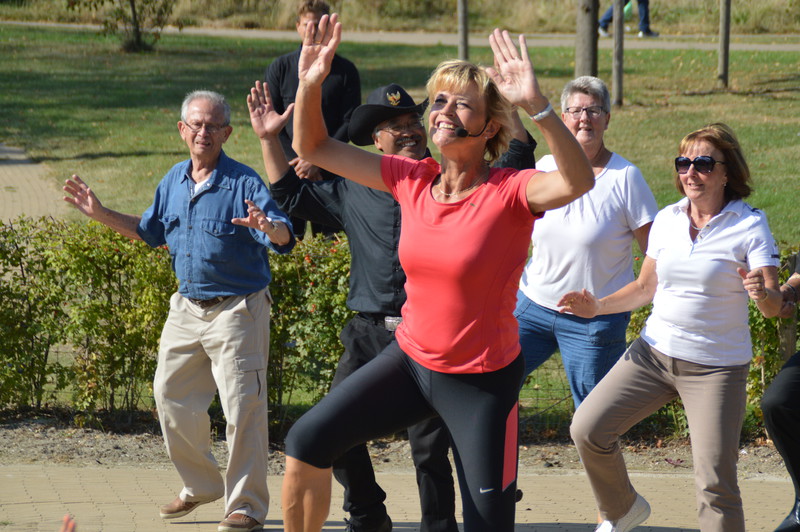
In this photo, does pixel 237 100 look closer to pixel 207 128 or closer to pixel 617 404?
pixel 207 128

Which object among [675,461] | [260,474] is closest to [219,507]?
[260,474]

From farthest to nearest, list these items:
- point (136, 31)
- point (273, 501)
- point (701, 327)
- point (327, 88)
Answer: point (136, 31) → point (327, 88) → point (273, 501) → point (701, 327)

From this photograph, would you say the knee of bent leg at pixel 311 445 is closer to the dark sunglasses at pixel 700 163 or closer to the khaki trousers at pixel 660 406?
the khaki trousers at pixel 660 406

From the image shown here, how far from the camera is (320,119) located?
4.13 m

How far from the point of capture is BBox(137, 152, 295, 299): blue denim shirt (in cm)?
535

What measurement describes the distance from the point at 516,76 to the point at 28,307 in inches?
175

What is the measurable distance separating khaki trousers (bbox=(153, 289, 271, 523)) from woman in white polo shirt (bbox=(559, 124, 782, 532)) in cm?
165

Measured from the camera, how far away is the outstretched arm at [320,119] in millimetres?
3969

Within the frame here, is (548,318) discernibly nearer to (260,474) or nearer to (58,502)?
(260,474)

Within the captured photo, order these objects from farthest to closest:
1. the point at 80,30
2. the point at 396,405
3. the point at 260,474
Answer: the point at 80,30, the point at 260,474, the point at 396,405

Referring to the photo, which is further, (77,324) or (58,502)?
(77,324)

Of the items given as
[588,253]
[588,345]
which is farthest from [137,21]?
[588,345]

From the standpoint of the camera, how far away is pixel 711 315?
452cm

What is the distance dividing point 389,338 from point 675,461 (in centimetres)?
260
